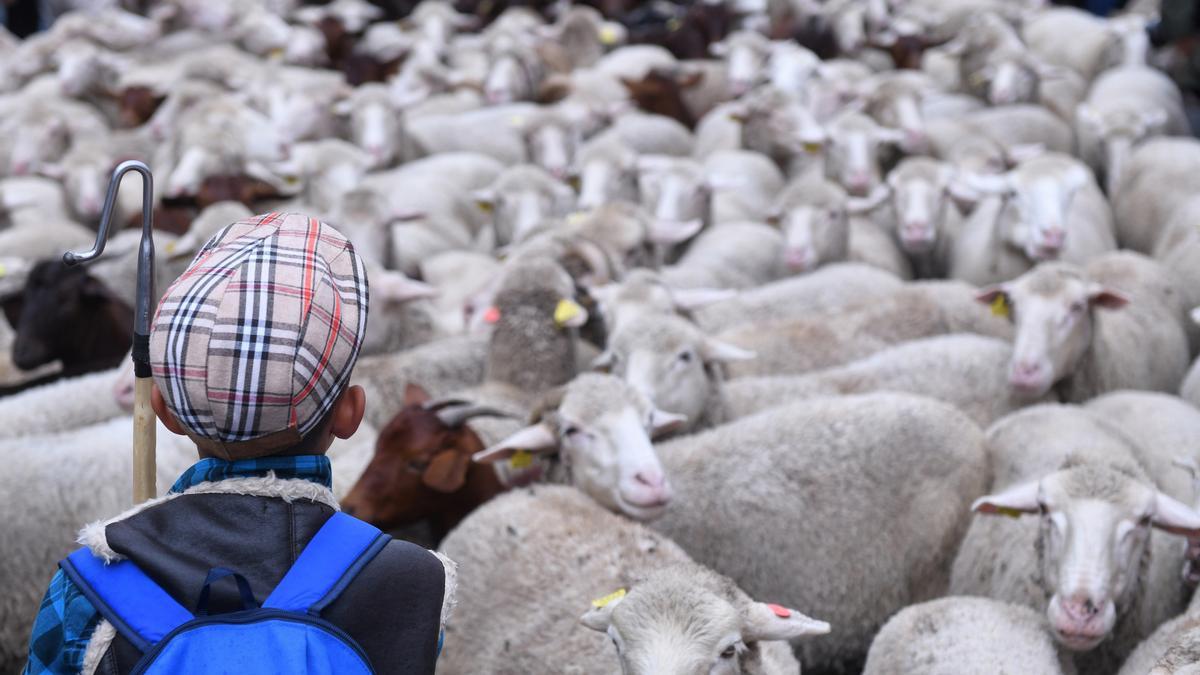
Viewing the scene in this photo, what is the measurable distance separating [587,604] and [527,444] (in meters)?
Answer: 0.81

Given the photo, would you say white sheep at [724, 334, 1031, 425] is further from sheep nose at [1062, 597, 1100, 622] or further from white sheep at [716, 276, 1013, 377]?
sheep nose at [1062, 597, 1100, 622]

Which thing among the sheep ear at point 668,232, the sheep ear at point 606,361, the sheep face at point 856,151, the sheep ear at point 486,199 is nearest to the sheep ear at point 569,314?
the sheep ear at point 606,361

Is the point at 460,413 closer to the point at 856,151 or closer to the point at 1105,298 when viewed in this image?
the point at 1105,298

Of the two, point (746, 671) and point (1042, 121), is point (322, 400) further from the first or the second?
point (1042, 121)

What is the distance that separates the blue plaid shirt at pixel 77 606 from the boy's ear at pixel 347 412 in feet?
0.14

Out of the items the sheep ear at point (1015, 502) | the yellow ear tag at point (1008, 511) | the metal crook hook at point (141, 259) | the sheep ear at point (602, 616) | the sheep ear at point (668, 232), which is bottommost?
the sheep ear at point (668, 232)

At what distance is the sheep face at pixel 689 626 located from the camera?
225 cm

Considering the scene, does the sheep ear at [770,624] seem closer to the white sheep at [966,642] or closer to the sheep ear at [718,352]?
the white sheep at [966,642]

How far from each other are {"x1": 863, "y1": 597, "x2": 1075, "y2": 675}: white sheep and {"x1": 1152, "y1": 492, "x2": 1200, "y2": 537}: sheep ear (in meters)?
0.38

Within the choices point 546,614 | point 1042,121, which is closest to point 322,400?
point 546,614

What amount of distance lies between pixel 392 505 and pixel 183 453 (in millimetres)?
736

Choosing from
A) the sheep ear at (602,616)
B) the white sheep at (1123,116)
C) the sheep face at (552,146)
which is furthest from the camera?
the sheep face at (552,146)

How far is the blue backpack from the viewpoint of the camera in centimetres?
137

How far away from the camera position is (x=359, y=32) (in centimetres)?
1216
